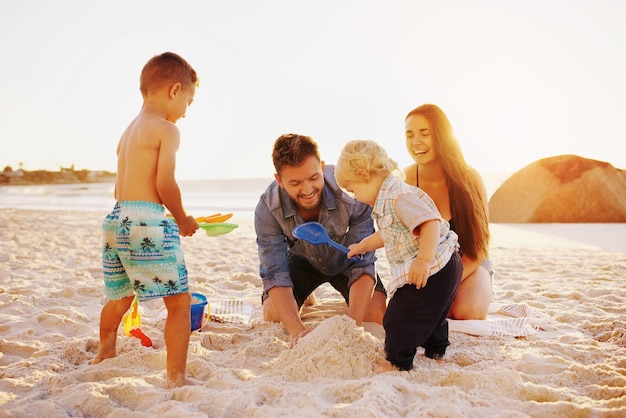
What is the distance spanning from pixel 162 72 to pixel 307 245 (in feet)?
4.17

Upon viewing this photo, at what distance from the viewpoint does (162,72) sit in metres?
1.99

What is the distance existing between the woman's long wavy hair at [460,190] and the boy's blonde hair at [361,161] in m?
0.81

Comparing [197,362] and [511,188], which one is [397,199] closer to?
[197,362]

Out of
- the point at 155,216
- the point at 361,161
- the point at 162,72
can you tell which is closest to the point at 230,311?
the point at 155,216

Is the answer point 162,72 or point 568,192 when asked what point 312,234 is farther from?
point 568,192

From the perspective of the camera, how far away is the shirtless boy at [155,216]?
6.17ft

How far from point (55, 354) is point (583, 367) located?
7.32 feet

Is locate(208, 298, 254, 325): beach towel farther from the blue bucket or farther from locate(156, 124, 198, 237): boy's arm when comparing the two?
locate(156, 124, 198, 237): boy's arm

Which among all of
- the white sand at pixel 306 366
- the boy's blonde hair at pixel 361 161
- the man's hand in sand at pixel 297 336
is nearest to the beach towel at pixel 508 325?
the white sand at pixel 306 366

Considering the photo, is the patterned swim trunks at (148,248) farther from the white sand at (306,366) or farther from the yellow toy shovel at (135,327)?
the yellow toy shovel at (135,327)

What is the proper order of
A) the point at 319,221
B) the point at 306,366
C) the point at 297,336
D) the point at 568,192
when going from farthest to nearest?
the point at 568,192 < the point at 319,221 < the point at 297,336 < the point at 306,366

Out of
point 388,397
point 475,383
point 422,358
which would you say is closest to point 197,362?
point 388,397

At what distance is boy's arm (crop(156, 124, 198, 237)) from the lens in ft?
6.16

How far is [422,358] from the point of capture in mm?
2186
